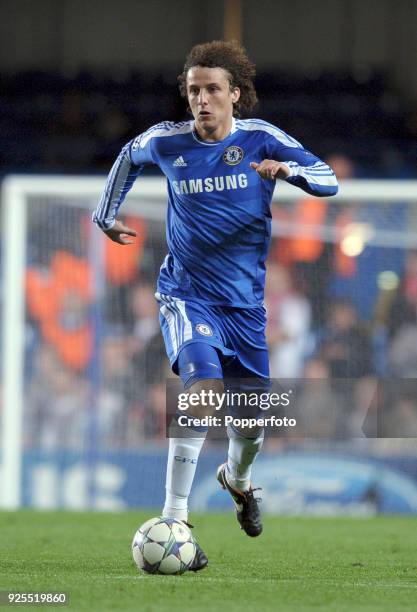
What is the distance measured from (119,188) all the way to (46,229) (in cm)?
480

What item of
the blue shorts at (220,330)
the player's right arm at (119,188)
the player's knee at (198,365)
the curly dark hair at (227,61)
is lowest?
the player's knee at (198,365)

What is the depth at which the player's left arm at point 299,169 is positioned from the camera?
530cm

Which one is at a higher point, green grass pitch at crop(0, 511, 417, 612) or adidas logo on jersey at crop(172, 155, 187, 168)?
adidas logo on jersey at crop(172, 155, 187, 168)

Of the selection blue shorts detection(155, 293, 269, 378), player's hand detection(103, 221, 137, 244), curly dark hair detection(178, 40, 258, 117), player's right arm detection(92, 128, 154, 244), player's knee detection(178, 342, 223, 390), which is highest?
curly dark hair detection(178, 40, 258, 117)

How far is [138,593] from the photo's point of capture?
4.60 metres

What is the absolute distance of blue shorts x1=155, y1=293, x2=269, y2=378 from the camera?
5715 millimetres

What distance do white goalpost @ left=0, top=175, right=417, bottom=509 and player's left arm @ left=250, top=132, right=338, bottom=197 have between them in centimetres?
476

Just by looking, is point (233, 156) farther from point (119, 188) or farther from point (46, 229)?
point (46, 229)

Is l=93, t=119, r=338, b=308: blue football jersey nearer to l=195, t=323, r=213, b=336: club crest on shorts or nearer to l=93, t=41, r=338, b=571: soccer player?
l=93, t=41, r=338, b=571: soccer player

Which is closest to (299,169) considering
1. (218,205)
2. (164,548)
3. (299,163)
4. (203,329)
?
(299,163)

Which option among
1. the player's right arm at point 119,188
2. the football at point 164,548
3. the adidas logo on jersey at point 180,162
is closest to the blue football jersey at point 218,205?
the adidas logo on jersey at point 180,162

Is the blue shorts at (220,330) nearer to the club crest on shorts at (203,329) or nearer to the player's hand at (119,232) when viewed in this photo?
the club crest on shorts at (203,329)

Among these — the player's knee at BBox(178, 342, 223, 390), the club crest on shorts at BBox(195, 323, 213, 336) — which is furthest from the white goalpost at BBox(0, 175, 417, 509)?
the player's knee at BBox(178, 342, 223, 390)

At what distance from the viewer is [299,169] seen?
5535 mm
